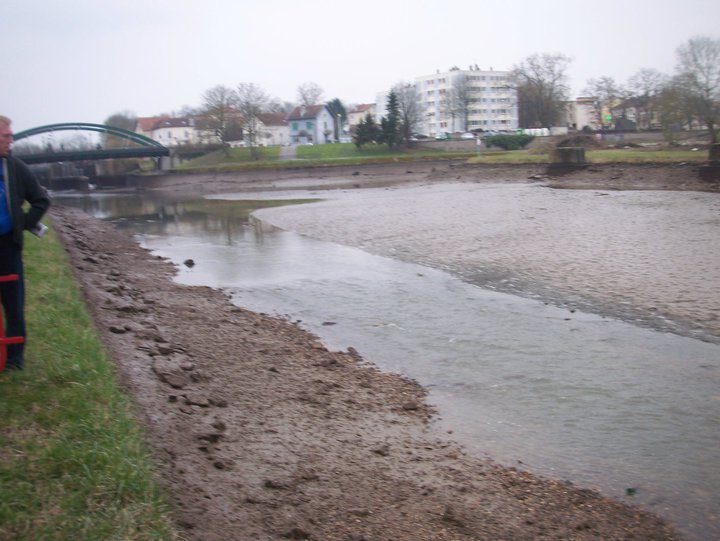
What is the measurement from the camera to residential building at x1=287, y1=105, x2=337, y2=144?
14262cm

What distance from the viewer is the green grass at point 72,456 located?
4035 millimetres

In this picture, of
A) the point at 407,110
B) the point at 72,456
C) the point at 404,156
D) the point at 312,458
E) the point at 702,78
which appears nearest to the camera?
the point at 72,456

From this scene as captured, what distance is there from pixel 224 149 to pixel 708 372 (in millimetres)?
101572

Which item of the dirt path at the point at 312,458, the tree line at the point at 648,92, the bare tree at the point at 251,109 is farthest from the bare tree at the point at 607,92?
the dirt path at the point at 312,458

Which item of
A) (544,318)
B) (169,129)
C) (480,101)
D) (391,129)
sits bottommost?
(544,318)

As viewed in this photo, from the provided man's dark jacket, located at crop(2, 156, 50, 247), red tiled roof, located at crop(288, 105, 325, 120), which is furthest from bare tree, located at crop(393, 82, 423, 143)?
man's dark jacket, located at crop(2, 156, 50, 247)

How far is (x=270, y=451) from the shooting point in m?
6.50

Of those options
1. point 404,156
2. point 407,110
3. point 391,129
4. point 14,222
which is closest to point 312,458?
point 14,222

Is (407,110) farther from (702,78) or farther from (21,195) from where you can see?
(21,195)

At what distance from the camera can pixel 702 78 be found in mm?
45188

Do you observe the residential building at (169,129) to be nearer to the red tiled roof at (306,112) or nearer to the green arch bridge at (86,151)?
the red tiled roof at (306,112)

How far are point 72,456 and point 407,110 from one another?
4267 inches

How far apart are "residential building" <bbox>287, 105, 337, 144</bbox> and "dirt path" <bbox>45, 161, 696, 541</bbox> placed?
445ft

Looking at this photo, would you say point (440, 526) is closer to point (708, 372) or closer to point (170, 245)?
point (708, 372)
